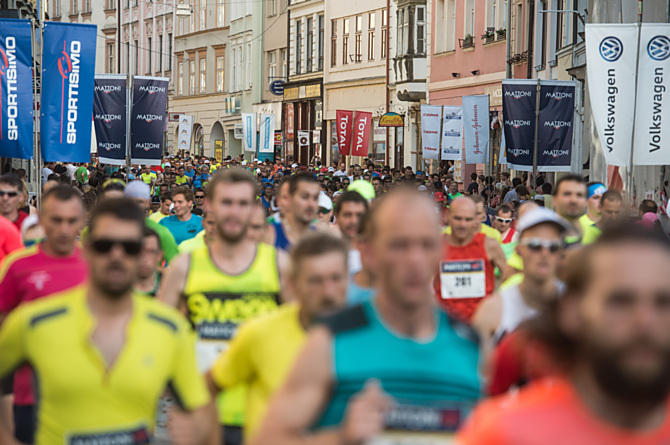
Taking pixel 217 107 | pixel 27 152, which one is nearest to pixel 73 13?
pixel 217 107

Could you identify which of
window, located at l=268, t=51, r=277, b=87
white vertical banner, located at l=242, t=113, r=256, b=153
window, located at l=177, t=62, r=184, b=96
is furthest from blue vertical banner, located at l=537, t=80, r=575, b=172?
window, located at l=177, t=62, r=184, b=96

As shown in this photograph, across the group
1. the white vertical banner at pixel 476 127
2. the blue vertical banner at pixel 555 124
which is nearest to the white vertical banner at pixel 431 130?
the white vertical banner at pixel 476 127

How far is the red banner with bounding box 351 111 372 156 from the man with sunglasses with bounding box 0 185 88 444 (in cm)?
2811

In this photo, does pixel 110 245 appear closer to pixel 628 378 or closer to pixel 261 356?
pixel 261 356

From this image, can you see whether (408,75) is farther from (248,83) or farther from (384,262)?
(384,262)

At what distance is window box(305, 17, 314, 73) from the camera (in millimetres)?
57688

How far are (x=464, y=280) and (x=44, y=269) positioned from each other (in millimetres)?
3616

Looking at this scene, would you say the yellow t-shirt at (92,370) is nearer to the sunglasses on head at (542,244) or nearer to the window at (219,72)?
the sunglasses on head at (542,244)

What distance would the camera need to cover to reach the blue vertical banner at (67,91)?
1541cm

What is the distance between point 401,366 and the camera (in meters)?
3.20

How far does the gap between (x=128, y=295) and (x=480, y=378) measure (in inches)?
64.3

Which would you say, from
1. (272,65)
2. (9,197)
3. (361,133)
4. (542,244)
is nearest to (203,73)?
(272,65)

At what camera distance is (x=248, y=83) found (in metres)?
67.2

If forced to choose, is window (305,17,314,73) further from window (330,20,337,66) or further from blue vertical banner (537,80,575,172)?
blue vertical banner (537,80,575,172)
